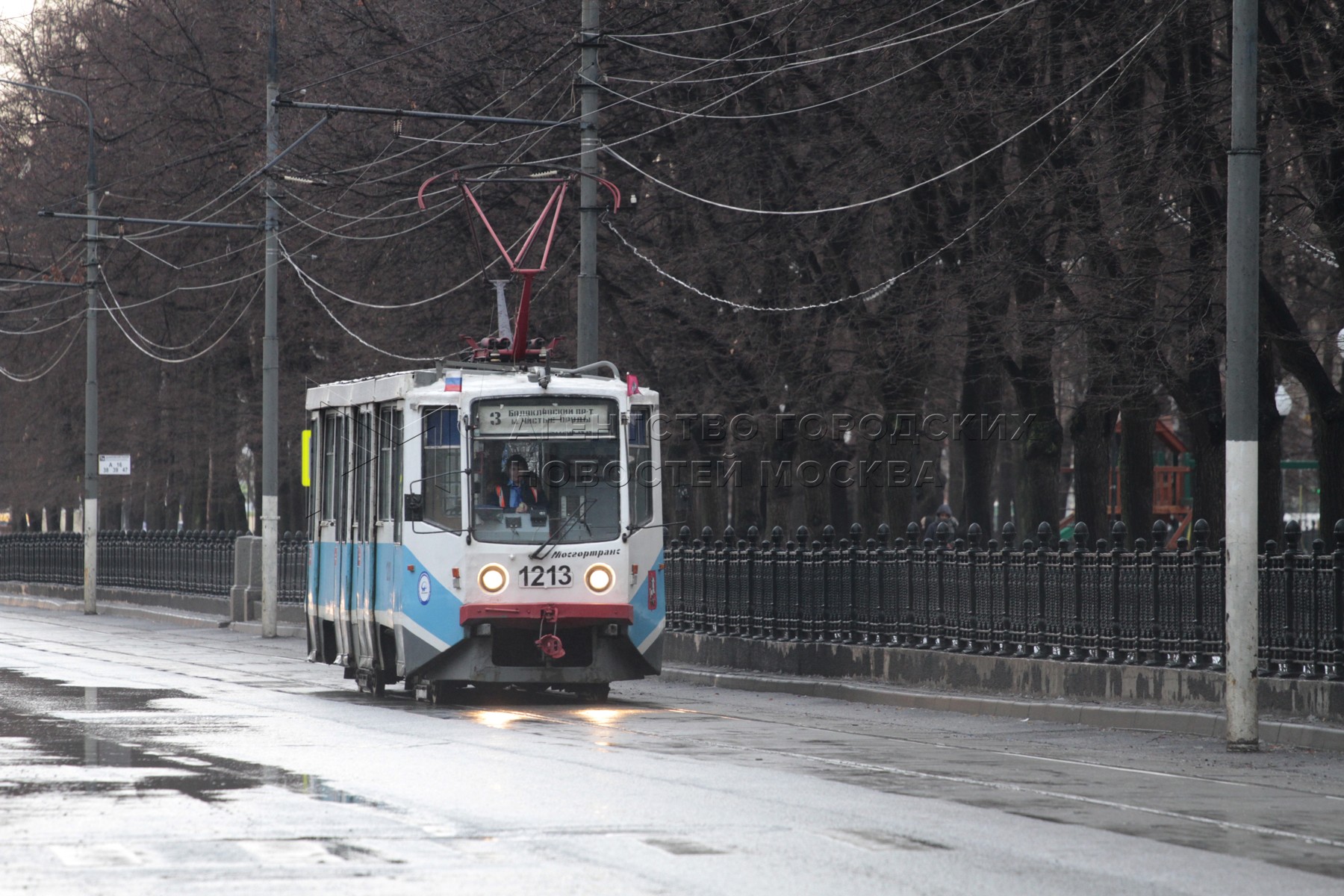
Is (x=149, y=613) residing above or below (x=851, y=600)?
below

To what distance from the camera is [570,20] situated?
34094 mm

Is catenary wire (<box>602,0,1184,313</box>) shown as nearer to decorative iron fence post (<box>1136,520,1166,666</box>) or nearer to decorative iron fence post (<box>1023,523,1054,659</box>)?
decorative iron fence post (<box>1023,523,1054,659</box>)

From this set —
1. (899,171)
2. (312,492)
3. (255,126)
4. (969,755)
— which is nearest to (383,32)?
(255,126)

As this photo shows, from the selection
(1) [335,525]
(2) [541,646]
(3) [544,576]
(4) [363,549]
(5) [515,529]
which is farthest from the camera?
(1) [335,525]

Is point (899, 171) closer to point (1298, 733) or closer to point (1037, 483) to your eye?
point (1037, 483)

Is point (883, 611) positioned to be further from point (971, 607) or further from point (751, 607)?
point (751, 607)

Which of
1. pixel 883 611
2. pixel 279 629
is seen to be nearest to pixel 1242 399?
pixel 883 611

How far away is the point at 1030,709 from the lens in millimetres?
18297

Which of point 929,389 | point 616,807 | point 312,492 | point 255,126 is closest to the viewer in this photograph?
point 616,807

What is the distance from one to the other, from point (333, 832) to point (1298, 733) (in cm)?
838

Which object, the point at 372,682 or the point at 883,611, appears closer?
the point at 372,682

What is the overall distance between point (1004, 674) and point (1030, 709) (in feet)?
4.54

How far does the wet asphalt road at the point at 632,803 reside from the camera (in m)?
8.74

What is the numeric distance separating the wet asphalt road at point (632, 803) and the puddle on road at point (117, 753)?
0.05 m
